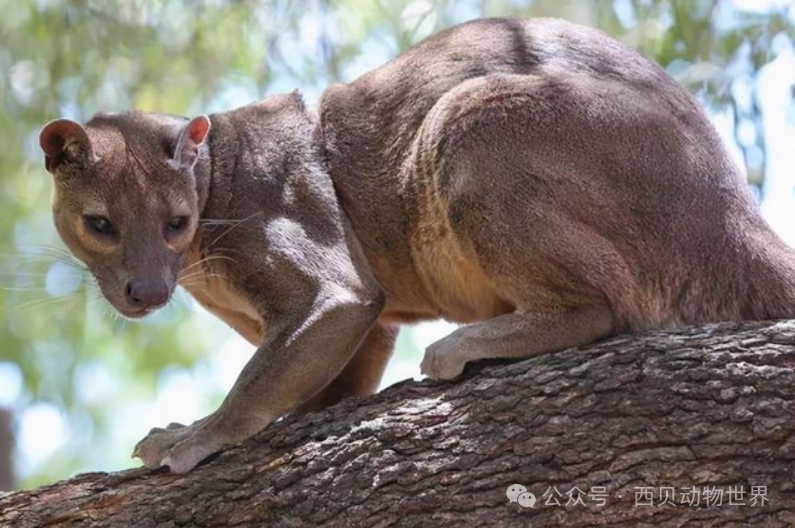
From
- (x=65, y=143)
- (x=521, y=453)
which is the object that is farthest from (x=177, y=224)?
(x=521, y=453)

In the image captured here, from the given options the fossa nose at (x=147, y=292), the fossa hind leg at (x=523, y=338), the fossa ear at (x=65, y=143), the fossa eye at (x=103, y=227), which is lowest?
the fossa hind leg at (x=523, y=338)

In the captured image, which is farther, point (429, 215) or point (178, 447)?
point (429, 215)

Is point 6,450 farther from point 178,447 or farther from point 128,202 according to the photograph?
point 178,447

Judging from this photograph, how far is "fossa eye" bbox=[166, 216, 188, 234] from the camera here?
530 cm

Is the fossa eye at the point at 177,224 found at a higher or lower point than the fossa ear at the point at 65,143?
lower

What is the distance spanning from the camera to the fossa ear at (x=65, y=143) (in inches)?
207

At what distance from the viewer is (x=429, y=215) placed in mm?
5219

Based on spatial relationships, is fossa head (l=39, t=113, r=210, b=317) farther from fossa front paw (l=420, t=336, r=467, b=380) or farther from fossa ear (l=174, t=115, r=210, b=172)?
fossa front paw (l=420, t=336, r=467, b=380)

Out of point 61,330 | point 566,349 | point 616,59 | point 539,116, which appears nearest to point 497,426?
point 566,349

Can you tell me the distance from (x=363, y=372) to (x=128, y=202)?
1.47 metres

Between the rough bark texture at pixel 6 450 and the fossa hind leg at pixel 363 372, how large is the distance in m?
2.53

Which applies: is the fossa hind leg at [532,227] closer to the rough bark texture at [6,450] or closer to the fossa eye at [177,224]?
the fossa eye at [177,224]

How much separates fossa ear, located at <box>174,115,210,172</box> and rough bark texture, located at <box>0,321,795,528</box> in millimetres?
1477

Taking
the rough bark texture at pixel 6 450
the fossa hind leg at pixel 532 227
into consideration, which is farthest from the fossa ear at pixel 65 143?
the rough bark texture at pixel 6 450
